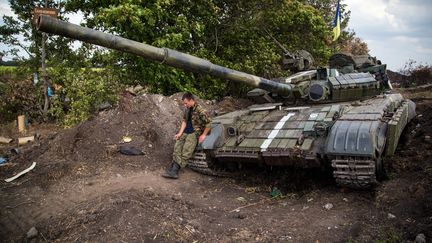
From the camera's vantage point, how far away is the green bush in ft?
37.5

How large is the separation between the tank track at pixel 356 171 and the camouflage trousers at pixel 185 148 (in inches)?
111

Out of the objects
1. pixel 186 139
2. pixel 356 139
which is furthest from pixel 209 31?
pixel 356 139

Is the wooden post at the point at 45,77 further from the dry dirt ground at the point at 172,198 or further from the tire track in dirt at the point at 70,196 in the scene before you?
the tire track in dirt at the point at 70,196

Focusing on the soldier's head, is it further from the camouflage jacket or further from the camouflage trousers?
the camouflage trousers

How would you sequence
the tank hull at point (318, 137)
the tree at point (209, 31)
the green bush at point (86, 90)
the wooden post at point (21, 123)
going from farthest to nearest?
the wooden post at point (21, 123) < the green bush at point (86, 90) < the tree at point (209, 31) < the tank hull at point (318, 137)

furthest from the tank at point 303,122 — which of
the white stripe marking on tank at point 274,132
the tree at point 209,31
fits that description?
the tree at point 209,31

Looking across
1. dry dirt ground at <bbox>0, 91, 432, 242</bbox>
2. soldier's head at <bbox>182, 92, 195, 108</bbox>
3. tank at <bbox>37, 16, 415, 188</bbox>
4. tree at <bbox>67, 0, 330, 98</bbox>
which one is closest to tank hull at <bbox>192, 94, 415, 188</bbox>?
tank at <bbox>37, 16, 415, 188</bbox>

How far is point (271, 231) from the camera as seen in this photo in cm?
556

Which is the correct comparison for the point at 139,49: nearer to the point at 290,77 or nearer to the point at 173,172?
the point at 173,172

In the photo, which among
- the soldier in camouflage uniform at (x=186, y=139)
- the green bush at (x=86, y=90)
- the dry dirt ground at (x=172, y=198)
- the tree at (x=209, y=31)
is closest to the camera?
the dry dirt ground at (x=172, y=198)

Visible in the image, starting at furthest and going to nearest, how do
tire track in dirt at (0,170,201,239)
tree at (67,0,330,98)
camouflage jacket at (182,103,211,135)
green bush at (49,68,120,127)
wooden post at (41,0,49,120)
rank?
wooden post at (41,0,49,120), green bush at (49,68,120,127), tree at (67,0,330,98), camouflage jacket at (182,103,211,135), tire track in dirt at (0,170,201,239)

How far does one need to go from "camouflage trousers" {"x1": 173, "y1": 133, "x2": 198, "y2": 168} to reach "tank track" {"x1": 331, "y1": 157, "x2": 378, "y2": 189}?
2825mm

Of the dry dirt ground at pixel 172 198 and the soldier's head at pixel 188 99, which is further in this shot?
the soldier's head at pixel 188 99

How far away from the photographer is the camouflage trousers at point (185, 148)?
7891mm
